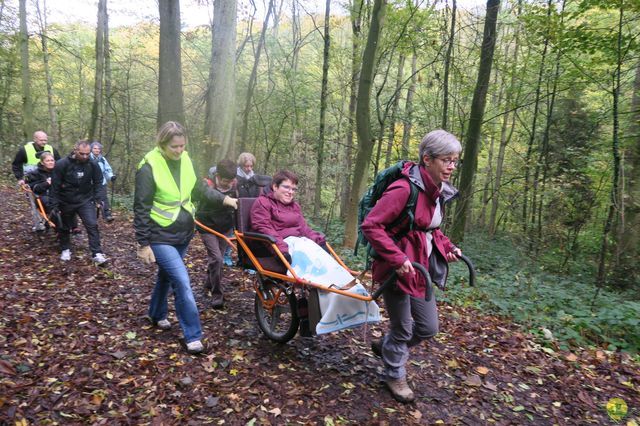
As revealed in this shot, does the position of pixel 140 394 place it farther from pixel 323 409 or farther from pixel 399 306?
pixel 399 306

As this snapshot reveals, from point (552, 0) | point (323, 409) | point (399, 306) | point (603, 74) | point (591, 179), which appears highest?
point (552, 0)

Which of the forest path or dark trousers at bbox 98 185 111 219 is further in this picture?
dark trousers at bbox 98 185 111 219

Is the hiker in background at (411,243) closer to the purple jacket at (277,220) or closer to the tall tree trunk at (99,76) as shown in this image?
the purple jacket at (277,220)

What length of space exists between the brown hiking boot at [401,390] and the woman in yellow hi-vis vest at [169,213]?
176 cm

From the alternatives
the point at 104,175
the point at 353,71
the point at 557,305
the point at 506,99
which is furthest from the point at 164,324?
the point at 353,71

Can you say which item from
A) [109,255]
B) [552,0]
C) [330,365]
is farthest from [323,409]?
[552,0]

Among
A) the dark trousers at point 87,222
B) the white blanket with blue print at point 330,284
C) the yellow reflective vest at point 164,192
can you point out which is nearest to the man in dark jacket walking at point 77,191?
the dark trousers at point 87,222

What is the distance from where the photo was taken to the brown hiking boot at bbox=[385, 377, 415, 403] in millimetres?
3061

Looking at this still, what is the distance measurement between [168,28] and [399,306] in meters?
8.15

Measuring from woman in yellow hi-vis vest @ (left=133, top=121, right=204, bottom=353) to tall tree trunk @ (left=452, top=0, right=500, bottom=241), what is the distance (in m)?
6.81

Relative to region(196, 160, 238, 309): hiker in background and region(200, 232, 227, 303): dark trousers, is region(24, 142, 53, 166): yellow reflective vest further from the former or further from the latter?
region(200, 232, 227, 303): dark trousers

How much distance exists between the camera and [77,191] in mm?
6035

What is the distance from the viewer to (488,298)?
588 cm

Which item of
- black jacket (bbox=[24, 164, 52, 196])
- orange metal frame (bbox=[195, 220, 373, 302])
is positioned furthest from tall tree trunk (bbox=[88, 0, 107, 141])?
orange metal frame (bbox=[195, 220, 373, 302])
